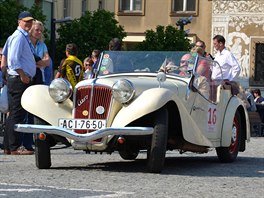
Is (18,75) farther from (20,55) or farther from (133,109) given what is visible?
(133,109)

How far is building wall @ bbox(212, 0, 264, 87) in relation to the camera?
2266 inches

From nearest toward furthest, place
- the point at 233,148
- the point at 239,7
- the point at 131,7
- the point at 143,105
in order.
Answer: the point at 143,105 → the point at 233,148 → the point at 239,7 → the point at 131,7

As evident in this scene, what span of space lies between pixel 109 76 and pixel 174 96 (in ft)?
4.19

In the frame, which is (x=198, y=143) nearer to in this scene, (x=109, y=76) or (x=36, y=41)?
(x=109, y=76)

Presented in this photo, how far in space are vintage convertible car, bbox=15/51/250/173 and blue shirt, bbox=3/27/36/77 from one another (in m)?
1.50

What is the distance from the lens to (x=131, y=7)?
200 feet

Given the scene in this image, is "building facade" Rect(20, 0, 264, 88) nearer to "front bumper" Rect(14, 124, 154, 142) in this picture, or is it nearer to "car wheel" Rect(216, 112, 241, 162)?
"car wheel" Rect(216, 112, 241, 162)

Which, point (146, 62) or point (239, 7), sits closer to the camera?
point (146, 62)

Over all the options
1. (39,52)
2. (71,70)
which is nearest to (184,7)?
(71,70)

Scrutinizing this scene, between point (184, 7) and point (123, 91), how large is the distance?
4776cm

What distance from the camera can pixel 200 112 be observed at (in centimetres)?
1454

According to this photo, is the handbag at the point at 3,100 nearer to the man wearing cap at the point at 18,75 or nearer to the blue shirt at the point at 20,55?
the man wearing cap at the point at 18,75

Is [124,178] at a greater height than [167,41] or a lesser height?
greater

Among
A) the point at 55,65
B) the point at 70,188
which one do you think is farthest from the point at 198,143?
the point at 55,65
